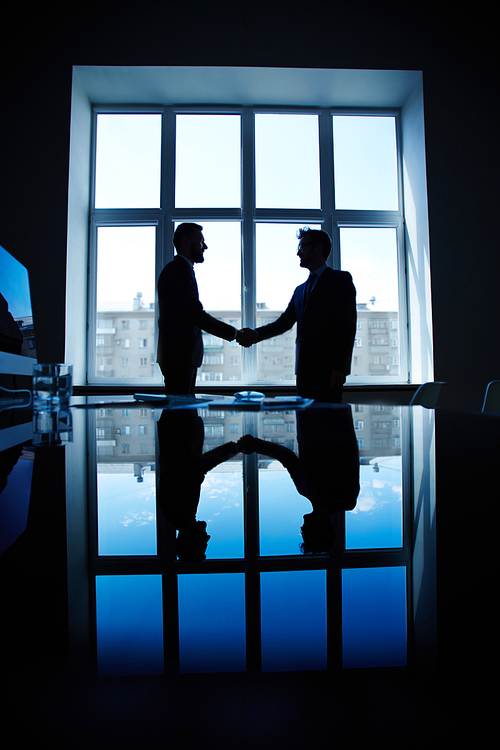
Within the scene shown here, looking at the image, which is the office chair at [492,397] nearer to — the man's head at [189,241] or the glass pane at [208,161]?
the man's head at [189,241]

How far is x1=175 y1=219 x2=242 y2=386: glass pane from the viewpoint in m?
3.80

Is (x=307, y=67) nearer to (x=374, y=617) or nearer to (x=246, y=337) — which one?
(x=246, y=337)

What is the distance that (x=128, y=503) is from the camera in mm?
269

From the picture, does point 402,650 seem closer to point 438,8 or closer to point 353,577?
point 353,577

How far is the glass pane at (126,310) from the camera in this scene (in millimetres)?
3814

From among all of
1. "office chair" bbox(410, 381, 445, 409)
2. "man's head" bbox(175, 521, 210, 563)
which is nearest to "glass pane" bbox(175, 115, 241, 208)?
"office chair" bbox(410, 381, 445, 409)

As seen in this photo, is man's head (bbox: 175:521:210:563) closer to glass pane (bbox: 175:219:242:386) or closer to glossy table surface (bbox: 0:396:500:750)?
glossy table surface (bbox: 0:396:500:750)

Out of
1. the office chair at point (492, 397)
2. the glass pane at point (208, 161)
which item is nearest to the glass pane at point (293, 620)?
the office chair at point (492, 397)

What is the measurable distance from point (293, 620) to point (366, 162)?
14.8 ft

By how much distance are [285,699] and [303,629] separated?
34 millimetres

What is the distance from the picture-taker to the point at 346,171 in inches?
156

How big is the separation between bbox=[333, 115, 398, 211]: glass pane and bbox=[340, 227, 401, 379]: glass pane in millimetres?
304

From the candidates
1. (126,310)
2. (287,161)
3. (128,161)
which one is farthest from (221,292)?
(128,161)

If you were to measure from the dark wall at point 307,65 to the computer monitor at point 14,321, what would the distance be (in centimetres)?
155
